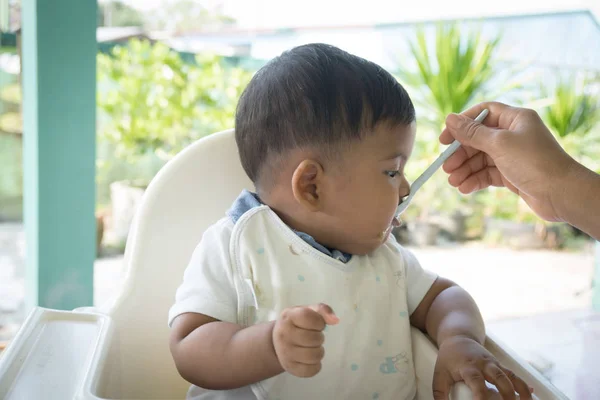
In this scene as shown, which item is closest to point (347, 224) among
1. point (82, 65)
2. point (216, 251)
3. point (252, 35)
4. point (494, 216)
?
point (216, 251)

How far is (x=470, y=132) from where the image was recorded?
899 mm

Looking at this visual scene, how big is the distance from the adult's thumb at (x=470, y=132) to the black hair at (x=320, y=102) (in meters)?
0.11

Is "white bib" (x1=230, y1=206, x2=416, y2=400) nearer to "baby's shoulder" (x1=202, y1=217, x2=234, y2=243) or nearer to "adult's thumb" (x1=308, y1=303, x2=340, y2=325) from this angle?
"baby's shoulder" (x1=202, y1=217, x2=234, y2=243)

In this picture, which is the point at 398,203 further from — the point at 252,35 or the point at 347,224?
the point at 252,35

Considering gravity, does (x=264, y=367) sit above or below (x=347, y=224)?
below

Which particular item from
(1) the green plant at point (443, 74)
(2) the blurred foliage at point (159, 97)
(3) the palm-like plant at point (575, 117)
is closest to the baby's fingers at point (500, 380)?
(2) the blurred foliage at point (159, 97)

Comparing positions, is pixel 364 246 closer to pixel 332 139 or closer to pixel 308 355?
pixel 332 139

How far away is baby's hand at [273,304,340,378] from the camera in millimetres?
582

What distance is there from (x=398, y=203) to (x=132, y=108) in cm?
187

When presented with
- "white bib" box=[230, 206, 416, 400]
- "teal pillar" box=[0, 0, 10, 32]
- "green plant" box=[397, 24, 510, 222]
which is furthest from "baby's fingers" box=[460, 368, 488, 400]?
"green plant" box=[397, 24, 510, 222]

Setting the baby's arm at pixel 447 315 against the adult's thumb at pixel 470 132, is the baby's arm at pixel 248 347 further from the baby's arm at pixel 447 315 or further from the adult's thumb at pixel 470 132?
the adult's thumb at pixel 470 132

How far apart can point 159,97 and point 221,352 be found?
1.96 m

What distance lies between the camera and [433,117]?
3195mm

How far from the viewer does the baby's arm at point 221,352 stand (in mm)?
662
